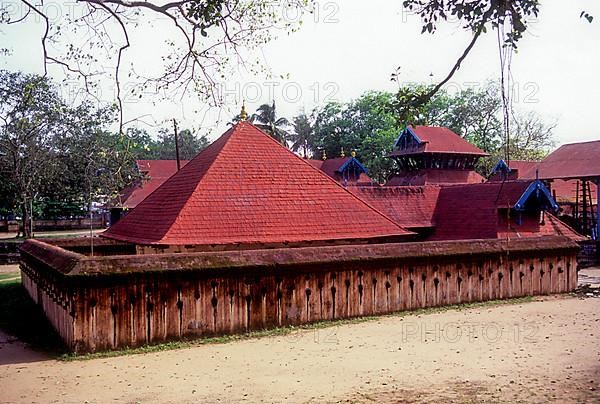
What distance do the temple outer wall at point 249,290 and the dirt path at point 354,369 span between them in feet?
1.98

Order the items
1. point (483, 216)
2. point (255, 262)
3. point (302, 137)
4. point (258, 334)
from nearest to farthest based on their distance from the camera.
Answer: point (258, 334)
point (255, 262)
point (483, 216)
point (302, 137)

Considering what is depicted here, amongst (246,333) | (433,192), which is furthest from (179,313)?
(433,192)

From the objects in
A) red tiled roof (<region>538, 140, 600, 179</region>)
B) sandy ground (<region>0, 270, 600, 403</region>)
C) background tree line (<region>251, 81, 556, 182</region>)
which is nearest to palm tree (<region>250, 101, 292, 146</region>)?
background tree line (<region>251, 81, 556, 182</region>)

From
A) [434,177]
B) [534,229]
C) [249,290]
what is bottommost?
[249,290]

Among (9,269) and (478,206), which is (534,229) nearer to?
(478,206)

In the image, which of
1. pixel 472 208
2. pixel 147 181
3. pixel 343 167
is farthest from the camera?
pixel 147 181

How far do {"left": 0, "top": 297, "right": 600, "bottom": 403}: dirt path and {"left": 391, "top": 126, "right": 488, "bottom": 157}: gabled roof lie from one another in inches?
868

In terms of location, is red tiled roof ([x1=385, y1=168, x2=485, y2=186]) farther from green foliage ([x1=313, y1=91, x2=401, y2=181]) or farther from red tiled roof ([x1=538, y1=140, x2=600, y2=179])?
green foliage ([x1=313, y1=91, x2=401, y2=181])

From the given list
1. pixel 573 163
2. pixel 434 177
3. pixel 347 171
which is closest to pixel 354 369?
pixel 573 163

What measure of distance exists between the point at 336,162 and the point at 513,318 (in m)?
26.2

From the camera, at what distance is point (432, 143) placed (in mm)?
33406

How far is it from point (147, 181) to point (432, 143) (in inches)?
649

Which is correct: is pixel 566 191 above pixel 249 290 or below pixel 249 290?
above

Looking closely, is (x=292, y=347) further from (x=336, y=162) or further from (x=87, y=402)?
(x=336, y=162)
